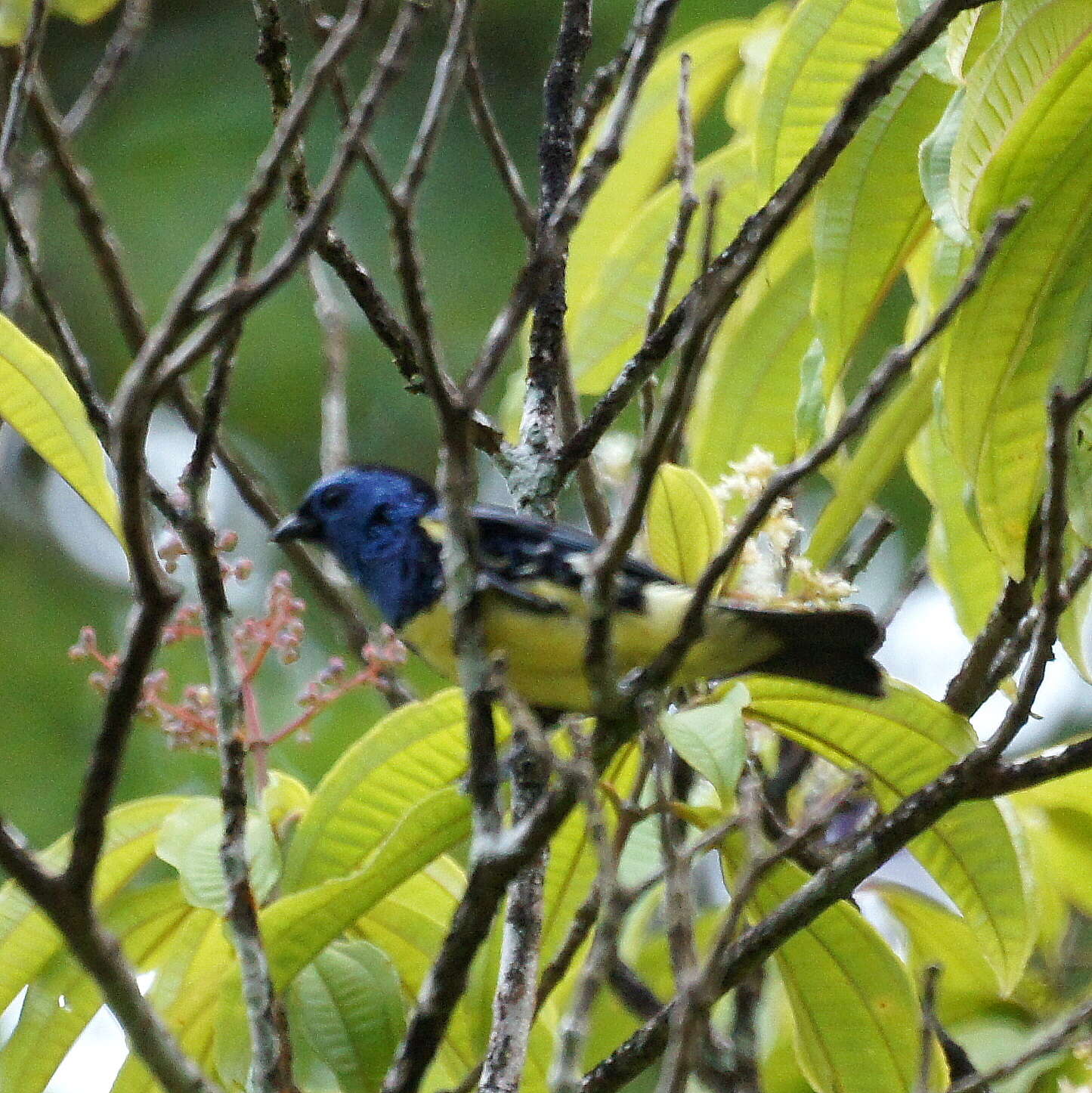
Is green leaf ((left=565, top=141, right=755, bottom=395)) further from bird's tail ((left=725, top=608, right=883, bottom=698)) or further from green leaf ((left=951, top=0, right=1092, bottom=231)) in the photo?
green leaf ((left=951, top=0, right=1092, bottom=231))

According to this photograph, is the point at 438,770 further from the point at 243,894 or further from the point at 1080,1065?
the point at 1080,1065

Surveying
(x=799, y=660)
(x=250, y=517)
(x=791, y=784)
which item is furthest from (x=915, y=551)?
(x=799, y=660)

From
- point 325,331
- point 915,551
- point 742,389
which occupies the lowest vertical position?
point 742,389

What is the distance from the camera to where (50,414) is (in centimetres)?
Answer: 207

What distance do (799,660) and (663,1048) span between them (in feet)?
2.23

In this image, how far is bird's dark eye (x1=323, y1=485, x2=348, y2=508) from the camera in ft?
9.69

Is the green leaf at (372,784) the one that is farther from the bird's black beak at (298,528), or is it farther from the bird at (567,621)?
the bird's black beak at (298,528)

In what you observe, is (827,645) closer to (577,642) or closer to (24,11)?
(577,642)

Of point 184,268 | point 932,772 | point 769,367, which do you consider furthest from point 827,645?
point 184,268

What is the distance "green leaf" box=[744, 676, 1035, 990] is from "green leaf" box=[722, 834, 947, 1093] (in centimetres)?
13

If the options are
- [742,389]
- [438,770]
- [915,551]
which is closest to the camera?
[438,770]

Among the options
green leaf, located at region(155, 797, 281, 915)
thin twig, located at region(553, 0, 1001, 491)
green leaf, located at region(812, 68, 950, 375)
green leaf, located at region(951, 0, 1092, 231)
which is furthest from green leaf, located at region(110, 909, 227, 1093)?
green leaf, located at region(951, 0, 1092, 231)

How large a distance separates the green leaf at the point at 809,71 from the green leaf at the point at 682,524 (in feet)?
1.45

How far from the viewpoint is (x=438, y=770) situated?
2264mm
